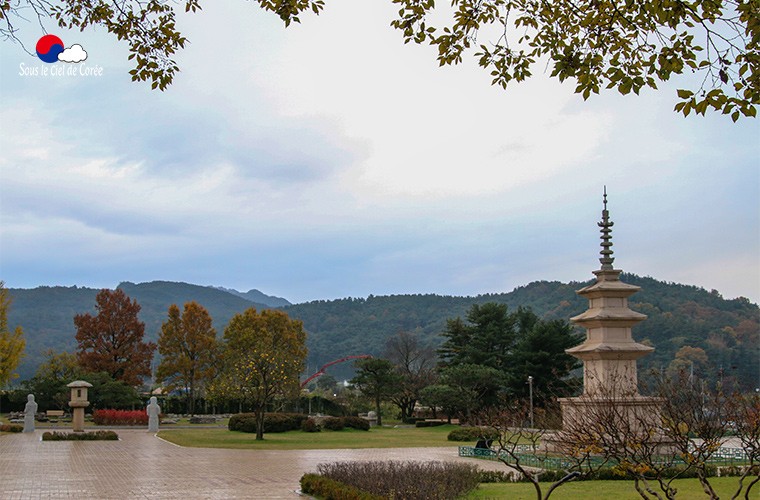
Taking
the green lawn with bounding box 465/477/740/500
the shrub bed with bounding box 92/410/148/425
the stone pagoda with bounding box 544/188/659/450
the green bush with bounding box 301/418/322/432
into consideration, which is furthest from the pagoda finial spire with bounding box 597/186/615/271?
the shrub bed with bounding box 92/410/148/425

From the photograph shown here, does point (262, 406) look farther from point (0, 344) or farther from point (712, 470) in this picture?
point (712, 470)

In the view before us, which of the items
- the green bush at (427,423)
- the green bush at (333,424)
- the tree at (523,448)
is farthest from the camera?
the green bush at (427,423)

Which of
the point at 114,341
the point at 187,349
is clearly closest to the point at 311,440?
the point at 187,349

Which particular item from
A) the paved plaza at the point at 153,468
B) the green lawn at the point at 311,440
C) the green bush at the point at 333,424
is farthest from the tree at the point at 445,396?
the paved plaza at the point at 153,468

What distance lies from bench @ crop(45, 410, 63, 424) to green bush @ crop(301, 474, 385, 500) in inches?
1417

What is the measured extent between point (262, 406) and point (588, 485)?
58.1ft

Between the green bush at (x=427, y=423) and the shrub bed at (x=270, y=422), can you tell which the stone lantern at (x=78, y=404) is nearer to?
the shrub bed at (x=270, y=422)

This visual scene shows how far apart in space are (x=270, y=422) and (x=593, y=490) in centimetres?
2439

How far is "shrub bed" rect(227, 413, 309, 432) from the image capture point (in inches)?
1534

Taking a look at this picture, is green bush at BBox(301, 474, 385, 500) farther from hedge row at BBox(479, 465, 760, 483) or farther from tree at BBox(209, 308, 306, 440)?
tree at BBox(209, 308, 306, 440)

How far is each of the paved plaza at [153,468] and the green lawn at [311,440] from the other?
5.35 feet

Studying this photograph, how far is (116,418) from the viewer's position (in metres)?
45.8

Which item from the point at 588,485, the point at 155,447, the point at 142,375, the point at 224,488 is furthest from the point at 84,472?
the point at 142,375

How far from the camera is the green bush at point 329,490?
1338 centimetres
